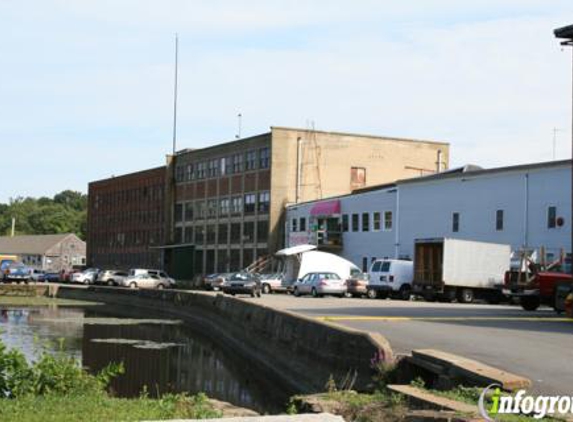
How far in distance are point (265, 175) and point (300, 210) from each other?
19.8ft

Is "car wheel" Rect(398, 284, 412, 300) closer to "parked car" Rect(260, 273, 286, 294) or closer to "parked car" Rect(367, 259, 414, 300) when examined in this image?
"parked car" Rect(367, 259, 414, 300)

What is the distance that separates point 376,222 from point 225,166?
25622mm

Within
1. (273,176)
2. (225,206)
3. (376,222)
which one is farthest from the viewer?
(225,206)

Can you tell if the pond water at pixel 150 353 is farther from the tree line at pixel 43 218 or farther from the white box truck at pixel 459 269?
the tree line at pixel 43 218

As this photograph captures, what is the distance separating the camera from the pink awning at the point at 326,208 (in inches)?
2731

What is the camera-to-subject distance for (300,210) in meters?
74.5

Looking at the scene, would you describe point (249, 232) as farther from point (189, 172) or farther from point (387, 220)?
point (387, 220)

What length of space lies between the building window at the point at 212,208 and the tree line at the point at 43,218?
269 feet

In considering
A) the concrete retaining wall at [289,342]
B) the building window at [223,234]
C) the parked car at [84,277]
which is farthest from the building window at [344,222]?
the parked car at [84,277]

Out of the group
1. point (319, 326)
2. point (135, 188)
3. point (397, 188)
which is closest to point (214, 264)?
point (135, 188)

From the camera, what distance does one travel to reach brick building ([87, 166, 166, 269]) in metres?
98.6

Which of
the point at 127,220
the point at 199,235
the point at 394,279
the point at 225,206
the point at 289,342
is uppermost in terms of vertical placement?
the point at 225,206

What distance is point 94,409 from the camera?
11.3 metres

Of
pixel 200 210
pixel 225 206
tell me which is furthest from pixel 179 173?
pixel 225 206
